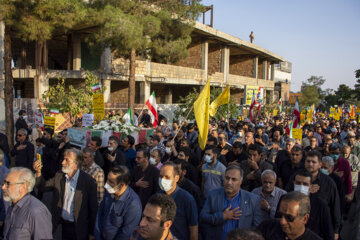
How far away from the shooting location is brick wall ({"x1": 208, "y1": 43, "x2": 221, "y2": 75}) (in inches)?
1210

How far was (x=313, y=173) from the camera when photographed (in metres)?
4.25

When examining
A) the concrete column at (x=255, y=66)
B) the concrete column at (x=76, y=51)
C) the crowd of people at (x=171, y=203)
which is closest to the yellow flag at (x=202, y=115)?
the crowd of people at (x=171, y=203)

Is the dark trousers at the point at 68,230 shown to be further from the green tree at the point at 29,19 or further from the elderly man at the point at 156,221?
the green tree at the point at 29,19

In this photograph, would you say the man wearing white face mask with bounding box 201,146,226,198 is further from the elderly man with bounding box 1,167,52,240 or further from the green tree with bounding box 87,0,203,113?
the green tree with bounding box 87,0,203,113

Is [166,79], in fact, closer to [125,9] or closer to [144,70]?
[144,70]

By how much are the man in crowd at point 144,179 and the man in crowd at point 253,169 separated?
1.43m

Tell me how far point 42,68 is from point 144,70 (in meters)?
6.66

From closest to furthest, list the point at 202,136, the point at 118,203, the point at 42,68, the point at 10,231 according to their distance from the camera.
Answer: the point at 10,231, the point at 118,203, the point at 202,136, the point at 42,68

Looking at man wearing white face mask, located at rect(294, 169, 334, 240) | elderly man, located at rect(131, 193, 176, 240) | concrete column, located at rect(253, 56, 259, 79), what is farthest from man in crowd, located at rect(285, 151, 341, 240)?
concrete column, located at rect(253, 56, 259, 79)

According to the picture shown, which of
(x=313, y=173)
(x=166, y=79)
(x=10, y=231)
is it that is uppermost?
(x=166, y=79)

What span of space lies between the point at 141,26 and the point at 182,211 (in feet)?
43.5

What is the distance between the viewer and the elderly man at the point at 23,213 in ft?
9.37

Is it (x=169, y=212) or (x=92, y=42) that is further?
(x=92, y=42)

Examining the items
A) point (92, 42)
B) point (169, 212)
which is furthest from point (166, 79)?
point (169, 212)
